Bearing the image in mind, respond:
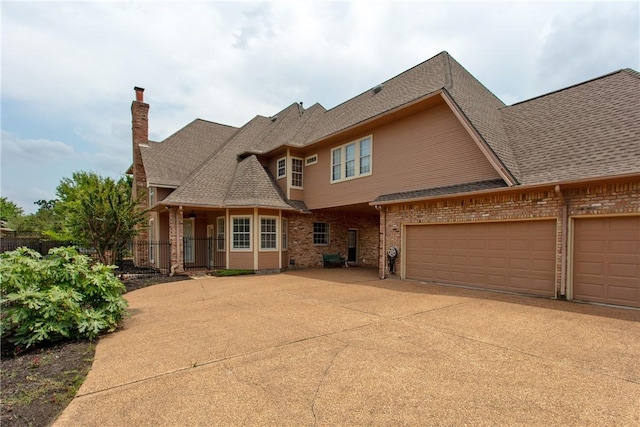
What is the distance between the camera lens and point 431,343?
197 inches

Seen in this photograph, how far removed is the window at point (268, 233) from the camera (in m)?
14.8

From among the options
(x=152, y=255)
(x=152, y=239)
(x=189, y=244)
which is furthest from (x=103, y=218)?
(x=152, y=239)

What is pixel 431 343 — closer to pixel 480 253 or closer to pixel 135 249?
pixel 480 253

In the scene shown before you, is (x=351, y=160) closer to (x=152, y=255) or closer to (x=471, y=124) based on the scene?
(x=471, y=124)

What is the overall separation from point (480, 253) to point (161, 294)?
31.5ft

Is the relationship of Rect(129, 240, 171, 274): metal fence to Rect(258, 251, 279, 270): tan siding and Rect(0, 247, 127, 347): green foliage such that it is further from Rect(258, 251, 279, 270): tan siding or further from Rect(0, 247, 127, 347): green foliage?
Rect(0, 247, 127, 347): green foliage

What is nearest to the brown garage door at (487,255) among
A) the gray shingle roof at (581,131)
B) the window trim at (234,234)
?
the gray shingle roof at (581,131)

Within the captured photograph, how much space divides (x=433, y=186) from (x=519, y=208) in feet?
8.97

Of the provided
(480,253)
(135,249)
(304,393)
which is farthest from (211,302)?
(135,249)

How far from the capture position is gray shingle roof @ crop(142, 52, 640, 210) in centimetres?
822

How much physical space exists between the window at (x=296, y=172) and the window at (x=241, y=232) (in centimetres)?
313

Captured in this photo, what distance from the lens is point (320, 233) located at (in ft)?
56.3

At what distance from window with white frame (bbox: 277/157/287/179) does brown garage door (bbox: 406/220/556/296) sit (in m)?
7.36

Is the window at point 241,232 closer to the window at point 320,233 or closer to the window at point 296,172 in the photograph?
the window at point 296,172
